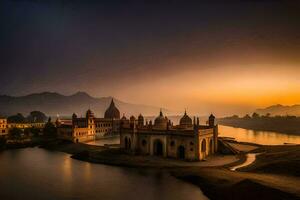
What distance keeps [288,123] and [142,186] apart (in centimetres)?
14110

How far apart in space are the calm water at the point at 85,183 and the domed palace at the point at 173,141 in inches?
313

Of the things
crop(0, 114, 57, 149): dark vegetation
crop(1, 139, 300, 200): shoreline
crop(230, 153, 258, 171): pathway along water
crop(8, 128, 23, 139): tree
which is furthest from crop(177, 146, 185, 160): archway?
crop(8, 128, 23, 139): tree

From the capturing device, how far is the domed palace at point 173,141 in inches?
1774

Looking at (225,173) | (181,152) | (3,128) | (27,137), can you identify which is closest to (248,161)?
(181,152)

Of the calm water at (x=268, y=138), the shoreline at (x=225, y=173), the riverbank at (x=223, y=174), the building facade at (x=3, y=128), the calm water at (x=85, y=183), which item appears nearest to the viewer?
the riverbank at (x=223, y=174)

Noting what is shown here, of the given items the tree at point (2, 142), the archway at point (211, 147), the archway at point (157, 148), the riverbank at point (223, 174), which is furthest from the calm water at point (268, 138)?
the tree at point (2, 142)

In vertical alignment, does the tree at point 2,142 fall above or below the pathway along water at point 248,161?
above

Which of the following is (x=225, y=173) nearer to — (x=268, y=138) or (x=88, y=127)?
(x=88, y=127)

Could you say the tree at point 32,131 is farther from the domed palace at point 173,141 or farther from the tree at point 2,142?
the domed palace at point 173,141

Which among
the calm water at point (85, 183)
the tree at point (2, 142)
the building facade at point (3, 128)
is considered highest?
the building facade at point (3, 128)

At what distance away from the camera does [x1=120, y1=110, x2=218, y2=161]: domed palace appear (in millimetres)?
45062

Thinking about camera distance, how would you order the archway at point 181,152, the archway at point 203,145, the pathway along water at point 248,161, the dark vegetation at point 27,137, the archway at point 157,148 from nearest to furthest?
the pathway along water at point 248,161, the archway at point 181,152, the archway at point 203,145, the archway at point 157,148, the dark vegetation at point 27,137

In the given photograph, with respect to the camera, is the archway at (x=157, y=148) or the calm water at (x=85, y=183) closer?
the calm water at (x=85, y=183)

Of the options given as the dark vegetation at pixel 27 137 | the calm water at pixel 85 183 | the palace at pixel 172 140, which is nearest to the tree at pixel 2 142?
the dark vegetation at pixel 27 137
